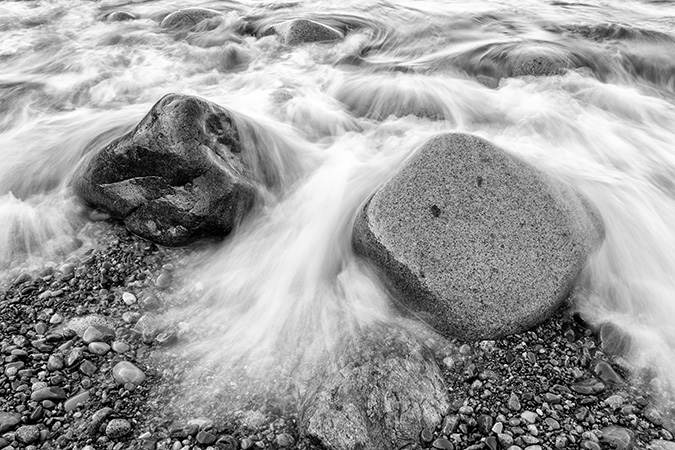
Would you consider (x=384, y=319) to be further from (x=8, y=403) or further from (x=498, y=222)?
(x=8, y=403)

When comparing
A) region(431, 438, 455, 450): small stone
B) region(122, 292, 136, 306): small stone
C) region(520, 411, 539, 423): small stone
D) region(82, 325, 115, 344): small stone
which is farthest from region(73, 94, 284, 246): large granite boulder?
region(520, 411, 539, 423): small stone

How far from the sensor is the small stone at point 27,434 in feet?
8.95

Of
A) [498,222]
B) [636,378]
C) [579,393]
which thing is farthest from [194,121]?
[636,378]

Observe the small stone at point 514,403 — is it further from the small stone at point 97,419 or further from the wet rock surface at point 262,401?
the small stone at point 97,419

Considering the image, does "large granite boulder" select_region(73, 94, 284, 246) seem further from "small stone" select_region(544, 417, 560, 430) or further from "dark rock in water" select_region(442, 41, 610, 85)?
"dark rock in water" select_region(442, 41, 610, 85)

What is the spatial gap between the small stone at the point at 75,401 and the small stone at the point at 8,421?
233mm

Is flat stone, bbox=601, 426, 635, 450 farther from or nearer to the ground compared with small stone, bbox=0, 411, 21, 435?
nearer to the ground

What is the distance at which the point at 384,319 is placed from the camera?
3.62 metres

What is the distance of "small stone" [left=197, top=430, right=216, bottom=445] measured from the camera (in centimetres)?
280

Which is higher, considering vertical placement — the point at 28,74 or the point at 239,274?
the point at 28,74

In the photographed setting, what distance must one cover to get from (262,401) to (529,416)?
1.56 m

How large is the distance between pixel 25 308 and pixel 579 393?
3.69 m

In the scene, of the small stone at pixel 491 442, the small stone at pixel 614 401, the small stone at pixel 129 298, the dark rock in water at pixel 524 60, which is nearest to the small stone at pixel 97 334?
the small stone at pixel 129 298

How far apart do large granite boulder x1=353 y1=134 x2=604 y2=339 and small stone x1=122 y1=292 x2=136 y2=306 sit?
66.7 inches
